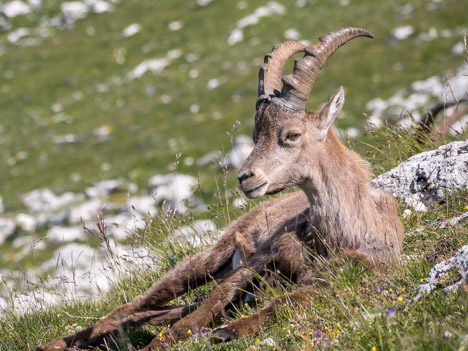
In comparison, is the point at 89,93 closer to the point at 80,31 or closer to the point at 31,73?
the point at 31,73

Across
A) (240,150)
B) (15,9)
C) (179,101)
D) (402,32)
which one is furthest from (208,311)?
(15,9)

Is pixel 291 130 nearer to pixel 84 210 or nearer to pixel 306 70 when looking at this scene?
pixel 306 70

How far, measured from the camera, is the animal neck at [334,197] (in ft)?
20.2

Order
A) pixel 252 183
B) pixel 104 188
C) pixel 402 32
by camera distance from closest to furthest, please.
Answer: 1. pixel 252 183
2. pixel 104 188
3. pixel 402 32

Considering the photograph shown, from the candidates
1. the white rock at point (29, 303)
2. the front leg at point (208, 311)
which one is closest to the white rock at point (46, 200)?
the white rock at point (29, 303)

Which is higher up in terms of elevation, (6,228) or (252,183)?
(252,183)

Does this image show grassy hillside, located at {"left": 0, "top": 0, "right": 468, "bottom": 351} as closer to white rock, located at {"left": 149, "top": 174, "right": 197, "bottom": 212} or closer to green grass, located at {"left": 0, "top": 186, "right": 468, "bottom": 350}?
green grass, located at {"left": 0, "top": 186, "right": 468, "bottom": 350}

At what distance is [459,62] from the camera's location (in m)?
24.6

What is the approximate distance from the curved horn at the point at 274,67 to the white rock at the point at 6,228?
18151 millimetres

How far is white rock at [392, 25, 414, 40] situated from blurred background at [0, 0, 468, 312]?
7 centimetres

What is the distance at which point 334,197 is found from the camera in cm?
623

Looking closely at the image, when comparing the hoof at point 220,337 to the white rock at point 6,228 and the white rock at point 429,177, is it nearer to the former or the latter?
the white rock at point 429,177

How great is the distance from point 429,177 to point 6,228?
19094mm

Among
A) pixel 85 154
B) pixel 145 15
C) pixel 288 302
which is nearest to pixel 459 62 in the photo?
pixel 85 154
